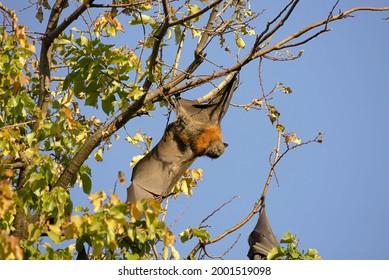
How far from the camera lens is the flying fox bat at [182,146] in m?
10.1

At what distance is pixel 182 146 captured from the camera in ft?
33.2

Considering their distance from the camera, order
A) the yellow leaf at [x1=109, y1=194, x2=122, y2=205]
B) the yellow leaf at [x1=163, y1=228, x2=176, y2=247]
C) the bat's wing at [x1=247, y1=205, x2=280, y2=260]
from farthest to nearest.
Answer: the bat's wing at [x1=247, y1=205, x2=280, y2=260] → the yellow leaf at [x1=163, y1=228, x2=176, y2=247] → the yellow leaf at [x1=109, y1=194, x2=122, y2=205]

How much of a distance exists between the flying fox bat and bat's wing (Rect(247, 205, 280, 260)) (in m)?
1.40

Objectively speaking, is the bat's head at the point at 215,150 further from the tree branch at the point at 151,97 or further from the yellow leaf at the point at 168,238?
the yellow leaf at the point at 168,238

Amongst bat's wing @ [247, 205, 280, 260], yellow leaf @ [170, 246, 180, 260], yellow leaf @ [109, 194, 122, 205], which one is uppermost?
bat's wing @ [247, 205, 280, 260]

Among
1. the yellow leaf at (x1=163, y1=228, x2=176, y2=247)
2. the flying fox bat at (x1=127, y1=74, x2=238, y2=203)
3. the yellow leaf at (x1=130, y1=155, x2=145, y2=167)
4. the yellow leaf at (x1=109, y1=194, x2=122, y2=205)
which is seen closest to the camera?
the yellow leaf at (x1=109, y1=194, x2=122, y2=205)

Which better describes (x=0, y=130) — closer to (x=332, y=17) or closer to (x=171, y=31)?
(x=171, y=31)

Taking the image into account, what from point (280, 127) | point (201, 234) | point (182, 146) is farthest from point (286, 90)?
point (201, 234)

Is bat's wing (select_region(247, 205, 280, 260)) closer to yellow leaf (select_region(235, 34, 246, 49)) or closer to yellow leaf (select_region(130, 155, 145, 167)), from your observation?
yellow leaf (select_region(130, 155, 145, 167))

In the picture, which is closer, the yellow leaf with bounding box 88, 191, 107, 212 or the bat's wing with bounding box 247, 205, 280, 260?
the yellow leaf with bounding box 88, 191, 107, 212

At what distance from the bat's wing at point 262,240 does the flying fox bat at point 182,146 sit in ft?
4.60

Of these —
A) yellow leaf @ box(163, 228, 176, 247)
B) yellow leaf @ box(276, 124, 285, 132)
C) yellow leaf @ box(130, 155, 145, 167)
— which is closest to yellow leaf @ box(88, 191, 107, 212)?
yellow leaf @ box(163, 228, 176, 247)

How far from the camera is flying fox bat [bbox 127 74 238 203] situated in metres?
10.1

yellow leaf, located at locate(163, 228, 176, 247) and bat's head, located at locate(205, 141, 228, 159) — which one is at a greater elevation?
bat's head, located at locate(205, 141, 228, 159)
